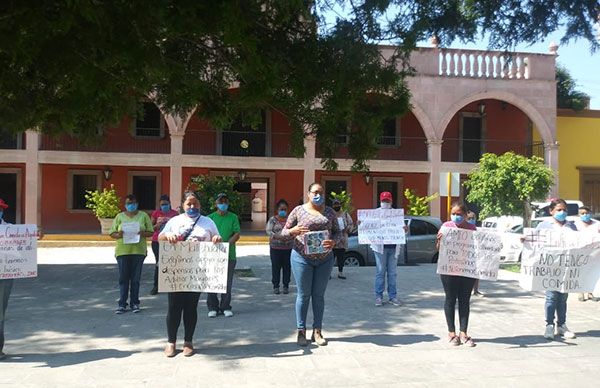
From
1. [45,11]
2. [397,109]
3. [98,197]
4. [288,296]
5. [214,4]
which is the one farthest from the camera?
[98,197]

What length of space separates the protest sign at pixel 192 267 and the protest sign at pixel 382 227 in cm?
338

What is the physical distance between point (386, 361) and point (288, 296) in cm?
397

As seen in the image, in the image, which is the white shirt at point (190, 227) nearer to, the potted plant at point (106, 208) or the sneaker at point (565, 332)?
the sneaker at point (565, 332)

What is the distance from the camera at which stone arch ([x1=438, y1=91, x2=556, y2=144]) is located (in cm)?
2341

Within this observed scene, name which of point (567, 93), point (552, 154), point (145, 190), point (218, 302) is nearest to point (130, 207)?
point (218, 302)

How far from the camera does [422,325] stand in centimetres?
734

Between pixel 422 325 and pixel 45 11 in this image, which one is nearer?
pixel 45 11

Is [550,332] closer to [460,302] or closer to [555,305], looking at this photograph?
[555,305]

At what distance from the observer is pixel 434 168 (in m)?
23.6

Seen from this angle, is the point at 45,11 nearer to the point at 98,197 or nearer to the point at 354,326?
the point at 354,326

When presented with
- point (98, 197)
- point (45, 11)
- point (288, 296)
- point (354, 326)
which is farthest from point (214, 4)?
point (98, 197)

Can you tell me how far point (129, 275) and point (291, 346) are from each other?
3.03m

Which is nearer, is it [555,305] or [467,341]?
[467,341]

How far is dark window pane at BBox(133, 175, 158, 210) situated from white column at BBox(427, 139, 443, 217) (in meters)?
12.2
